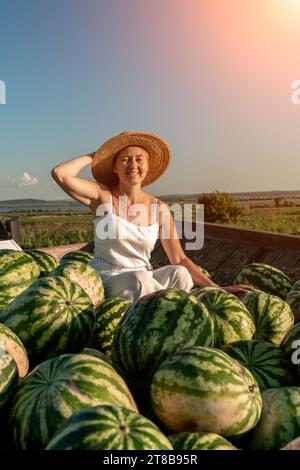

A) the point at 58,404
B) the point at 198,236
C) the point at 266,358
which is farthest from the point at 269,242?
the point at 58,404

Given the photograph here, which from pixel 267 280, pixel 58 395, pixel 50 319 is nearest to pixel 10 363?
pixel 58 395

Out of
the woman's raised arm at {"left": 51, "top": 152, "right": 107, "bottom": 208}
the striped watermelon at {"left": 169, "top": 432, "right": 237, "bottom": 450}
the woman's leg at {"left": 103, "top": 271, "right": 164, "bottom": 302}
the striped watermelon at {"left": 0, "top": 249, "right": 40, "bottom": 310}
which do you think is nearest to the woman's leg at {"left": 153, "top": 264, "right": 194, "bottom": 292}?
the woman's leg at {"left": 103, "top": 271, "right": 164, "bottom": 302}

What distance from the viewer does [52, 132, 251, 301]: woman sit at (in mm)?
5449

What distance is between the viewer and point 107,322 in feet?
11.5

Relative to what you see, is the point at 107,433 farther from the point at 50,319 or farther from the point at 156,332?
the point at 50,319

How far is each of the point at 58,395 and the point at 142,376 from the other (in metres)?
0.63

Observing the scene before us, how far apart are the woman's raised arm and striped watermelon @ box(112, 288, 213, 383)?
283 centimetres

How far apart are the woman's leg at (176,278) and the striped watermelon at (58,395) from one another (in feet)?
9.26

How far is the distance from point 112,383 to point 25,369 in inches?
25.9

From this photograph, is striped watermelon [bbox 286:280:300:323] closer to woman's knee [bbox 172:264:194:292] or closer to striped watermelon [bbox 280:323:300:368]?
woman's knee [bbox 172:264:194:292]

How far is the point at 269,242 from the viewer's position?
779 cm

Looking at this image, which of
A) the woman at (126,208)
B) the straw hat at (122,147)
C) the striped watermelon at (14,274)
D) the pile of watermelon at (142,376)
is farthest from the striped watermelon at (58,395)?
the straw hat at (122,147)

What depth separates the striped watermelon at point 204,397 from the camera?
7.19 feet
